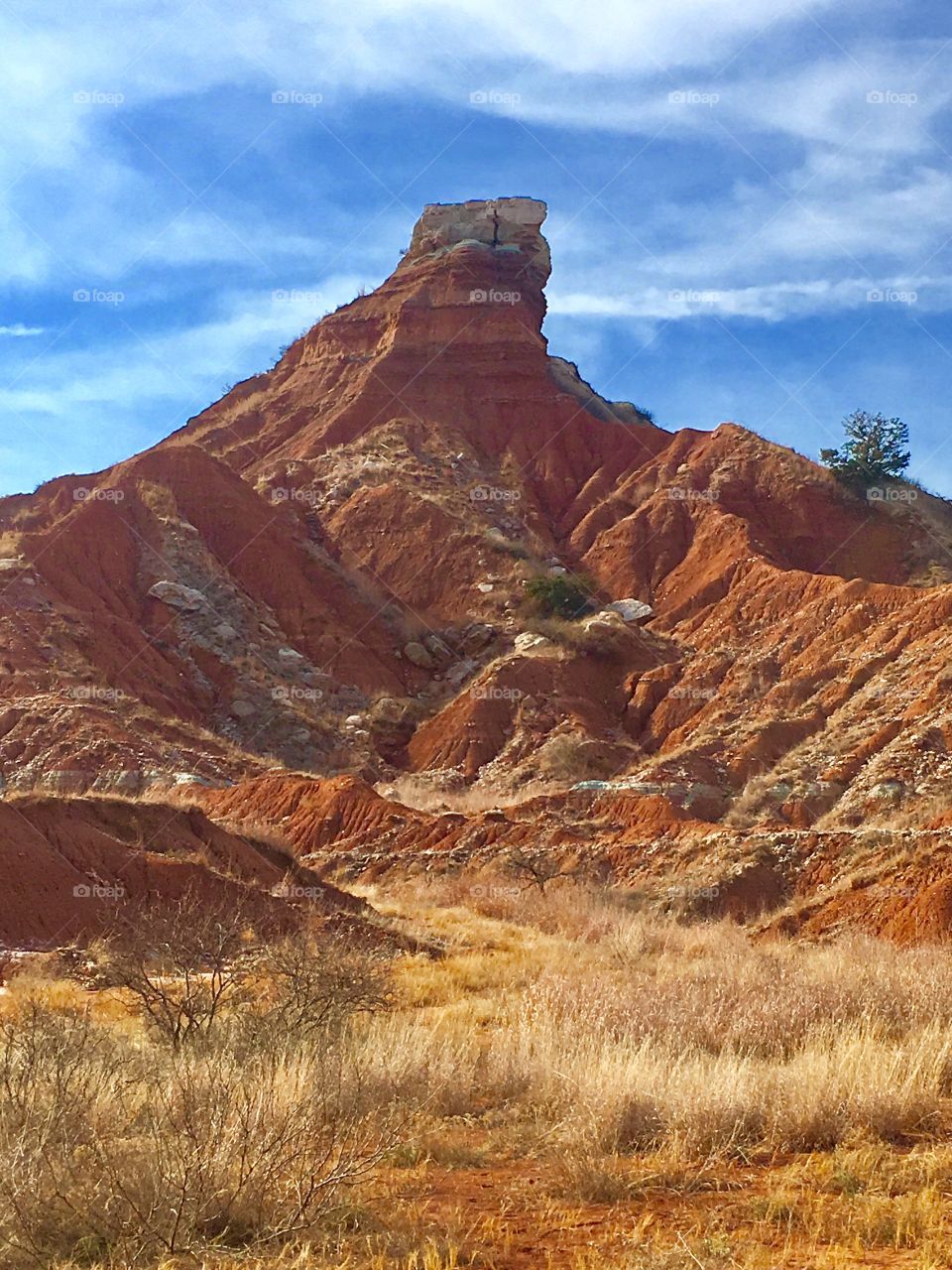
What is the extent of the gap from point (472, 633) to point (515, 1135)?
40.8 meters

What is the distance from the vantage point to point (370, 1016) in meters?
9.70

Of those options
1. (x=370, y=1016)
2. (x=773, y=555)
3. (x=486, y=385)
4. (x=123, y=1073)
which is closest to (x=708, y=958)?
(x=370, y=1016)

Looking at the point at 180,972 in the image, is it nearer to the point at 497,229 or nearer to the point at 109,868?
the point at 109,868

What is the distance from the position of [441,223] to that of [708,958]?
60936mm

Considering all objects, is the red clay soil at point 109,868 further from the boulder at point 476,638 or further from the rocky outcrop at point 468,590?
the boulder at point 476,638

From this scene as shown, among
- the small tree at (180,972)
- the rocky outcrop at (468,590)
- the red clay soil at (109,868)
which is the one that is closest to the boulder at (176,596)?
the rocky outcrop at (468,590)

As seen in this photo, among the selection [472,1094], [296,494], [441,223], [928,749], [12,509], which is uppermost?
[441,223]

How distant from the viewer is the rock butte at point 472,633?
88.3 feet

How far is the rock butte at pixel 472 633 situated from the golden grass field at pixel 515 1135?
27.8ft

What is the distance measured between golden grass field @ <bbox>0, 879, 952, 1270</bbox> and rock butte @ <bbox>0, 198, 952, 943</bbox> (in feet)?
27.8

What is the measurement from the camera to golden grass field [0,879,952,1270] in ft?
17.3

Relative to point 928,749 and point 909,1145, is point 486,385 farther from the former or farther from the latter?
point 909,1145

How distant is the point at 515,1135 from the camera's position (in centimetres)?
726

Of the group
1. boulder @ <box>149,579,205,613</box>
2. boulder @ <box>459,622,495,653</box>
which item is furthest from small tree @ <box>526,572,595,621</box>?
boulder @ <box>149,579,205,613</box>
